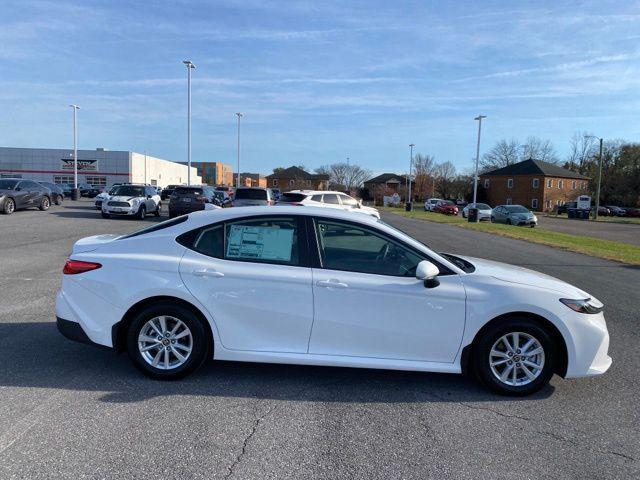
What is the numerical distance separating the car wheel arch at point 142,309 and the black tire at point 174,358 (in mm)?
20

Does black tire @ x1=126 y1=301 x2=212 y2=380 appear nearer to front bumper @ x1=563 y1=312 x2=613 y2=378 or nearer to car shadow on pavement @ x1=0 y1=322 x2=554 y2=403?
car shadow on pavement @ x1=0 y1=322 x2=554 y2=403

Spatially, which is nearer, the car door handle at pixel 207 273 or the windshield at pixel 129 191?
the car door handle at pixel 207 273

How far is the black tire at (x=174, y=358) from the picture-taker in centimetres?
427

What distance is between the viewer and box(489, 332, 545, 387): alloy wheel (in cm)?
424

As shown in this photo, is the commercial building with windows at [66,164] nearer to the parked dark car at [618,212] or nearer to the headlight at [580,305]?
the parked dark car at [618,212]

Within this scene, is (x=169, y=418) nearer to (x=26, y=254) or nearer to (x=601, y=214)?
(x=26, y=254)

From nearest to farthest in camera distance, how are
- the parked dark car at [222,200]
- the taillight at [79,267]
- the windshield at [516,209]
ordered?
the taillight at [79,267] → the parked dark car at [222,200] → the windshield at [516,209]

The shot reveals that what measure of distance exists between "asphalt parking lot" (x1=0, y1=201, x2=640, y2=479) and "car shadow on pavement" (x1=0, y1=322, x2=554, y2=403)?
2 centimetres

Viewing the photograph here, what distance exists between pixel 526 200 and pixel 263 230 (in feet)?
255

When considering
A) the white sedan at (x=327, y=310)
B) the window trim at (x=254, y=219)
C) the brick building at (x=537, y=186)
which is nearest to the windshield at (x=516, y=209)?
the white sedan at (x=327, y=310)

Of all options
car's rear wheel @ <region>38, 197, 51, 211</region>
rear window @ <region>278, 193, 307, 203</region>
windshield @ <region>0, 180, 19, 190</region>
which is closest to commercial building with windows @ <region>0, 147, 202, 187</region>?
car's rear wheel @ <region>38, 197, 51, 211</region>

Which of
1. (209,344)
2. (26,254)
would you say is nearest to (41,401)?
(209,344)

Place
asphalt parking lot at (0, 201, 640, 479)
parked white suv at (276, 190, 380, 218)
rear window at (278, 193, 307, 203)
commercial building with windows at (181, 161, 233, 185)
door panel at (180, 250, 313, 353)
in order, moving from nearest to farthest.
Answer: asphalt parking lot at (0, 201, 640, 479) < door panel at (180, 250, 313, 353) < parked white suv at (276, 190, 380, 218) < rear window at (278, 193, 307, 203) < commercial building with windows at (181, 161, 233, 185)

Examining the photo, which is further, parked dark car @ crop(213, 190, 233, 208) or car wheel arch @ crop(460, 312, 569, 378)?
parked dark car @ crop(213, 190, 233, 208)
